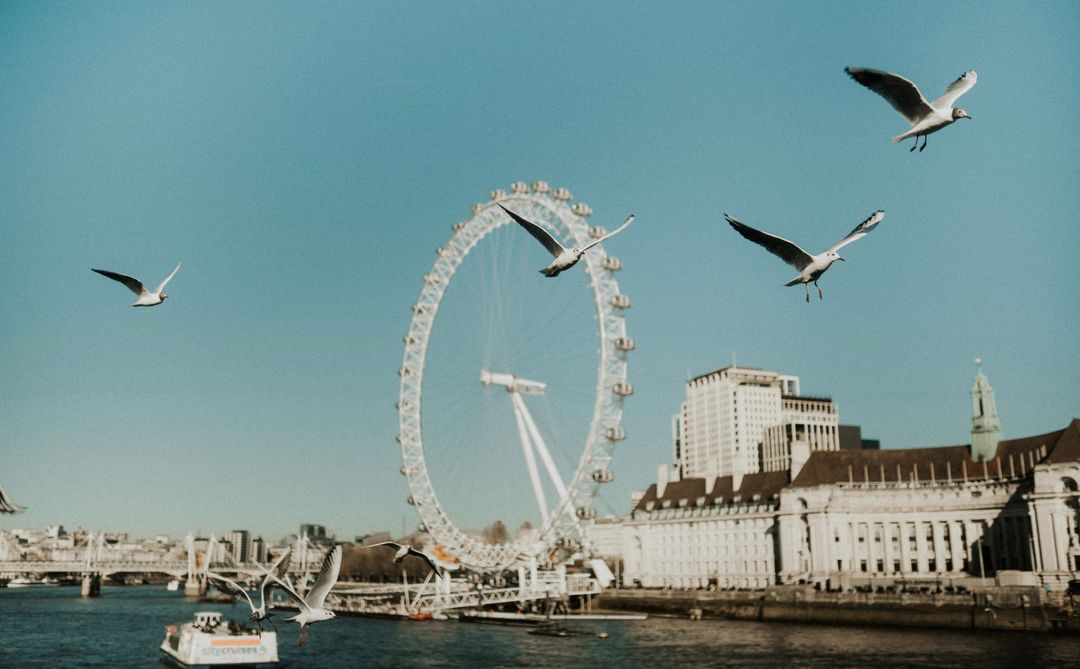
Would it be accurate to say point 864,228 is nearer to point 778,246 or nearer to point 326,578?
point 778,246

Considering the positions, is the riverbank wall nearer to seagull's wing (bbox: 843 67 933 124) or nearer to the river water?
the river water

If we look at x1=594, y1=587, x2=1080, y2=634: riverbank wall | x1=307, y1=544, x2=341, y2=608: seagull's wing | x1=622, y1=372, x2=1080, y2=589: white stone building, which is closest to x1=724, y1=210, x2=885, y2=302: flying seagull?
x1=307, y1=544, x2=341, y2=608: seagull's wing

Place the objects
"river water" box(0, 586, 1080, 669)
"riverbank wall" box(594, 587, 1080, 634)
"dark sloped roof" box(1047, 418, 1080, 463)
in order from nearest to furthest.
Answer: "river water" box(0, 586, 1080, 669)
"riverbank wall" box(594, 587, 1080, 634)
"dark sloped roof" box(1047, 418, 1080, 463)

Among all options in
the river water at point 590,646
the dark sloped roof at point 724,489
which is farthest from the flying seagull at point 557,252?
the dark sloped roof at point 724,489

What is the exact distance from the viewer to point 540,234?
1869 cm

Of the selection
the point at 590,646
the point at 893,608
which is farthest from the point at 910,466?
the point at 590,646

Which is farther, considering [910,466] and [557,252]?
[910,466]

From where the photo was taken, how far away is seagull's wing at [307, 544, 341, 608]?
941 inches

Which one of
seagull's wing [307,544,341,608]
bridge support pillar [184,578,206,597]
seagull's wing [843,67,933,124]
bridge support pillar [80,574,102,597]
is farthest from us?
bridge support pillar [80,574,102,597]

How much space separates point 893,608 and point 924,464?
115 feet

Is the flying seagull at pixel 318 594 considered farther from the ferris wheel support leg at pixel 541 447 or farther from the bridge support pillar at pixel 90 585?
the bridge support pillar at pixel 90 585

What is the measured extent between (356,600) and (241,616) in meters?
13.1

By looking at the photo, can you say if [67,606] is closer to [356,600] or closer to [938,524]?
[356,600]

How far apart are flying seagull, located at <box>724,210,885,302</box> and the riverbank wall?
62487 mm
